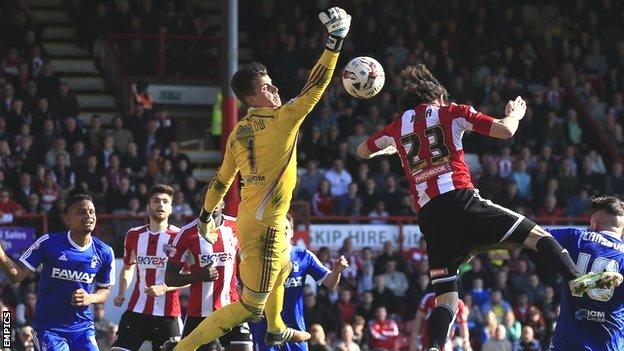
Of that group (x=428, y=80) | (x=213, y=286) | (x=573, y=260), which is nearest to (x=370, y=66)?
(x=428, y=80)

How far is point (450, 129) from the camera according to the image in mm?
10656

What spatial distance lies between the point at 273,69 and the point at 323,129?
6.61 feet

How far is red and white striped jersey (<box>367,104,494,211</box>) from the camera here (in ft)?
34.9

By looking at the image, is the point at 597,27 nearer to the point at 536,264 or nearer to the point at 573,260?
the point at 536,264

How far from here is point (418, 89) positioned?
11.0 metres

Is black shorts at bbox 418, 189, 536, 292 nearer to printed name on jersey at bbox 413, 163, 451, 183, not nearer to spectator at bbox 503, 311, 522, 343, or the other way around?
printed name on jersey at bbox 413, 163, 451, 183

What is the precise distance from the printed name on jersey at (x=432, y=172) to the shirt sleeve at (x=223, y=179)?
→ 1.52 metres

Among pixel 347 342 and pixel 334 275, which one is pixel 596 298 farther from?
pixel 347 342

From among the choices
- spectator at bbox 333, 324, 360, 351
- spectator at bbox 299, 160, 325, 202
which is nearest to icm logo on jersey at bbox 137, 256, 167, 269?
spectator at bbox 333, 324, 360, 351

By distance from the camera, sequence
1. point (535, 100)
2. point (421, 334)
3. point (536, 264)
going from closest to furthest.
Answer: point (421, 334), point (536, 264), point (535, 100)

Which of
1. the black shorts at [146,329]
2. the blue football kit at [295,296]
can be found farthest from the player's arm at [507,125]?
the black shorts at [146,329]

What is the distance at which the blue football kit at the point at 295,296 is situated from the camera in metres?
13.4

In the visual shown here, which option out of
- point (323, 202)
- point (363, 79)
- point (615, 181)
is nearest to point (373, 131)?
point (323, 202)

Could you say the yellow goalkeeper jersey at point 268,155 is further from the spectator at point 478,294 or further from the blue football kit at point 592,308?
the spectator at point 478,294
